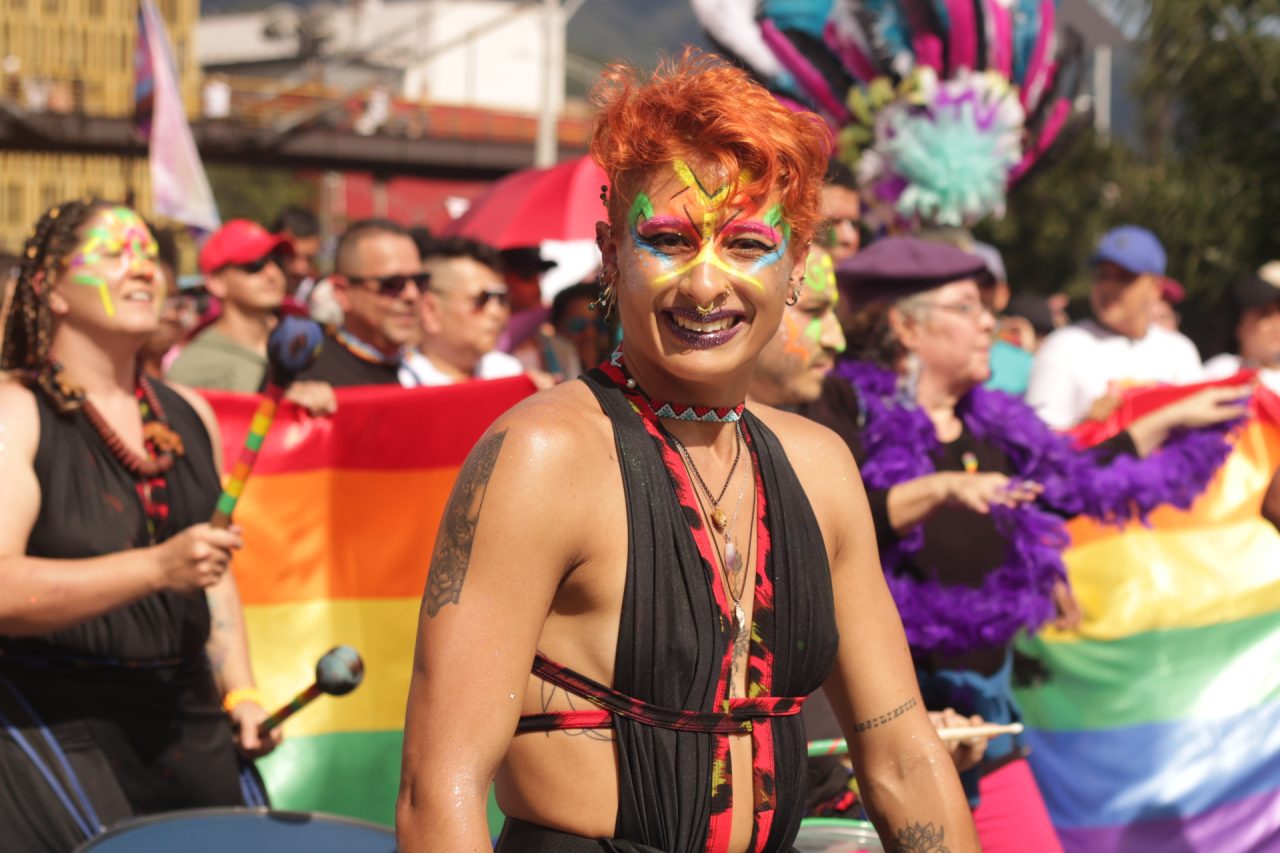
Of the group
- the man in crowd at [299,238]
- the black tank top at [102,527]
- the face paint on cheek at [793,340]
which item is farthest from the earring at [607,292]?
the man in crowd at [299,238]

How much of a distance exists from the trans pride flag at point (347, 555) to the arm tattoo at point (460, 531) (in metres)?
2.77

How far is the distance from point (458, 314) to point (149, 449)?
7.63 ft

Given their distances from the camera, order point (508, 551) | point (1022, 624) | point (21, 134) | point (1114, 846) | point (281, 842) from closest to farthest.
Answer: point (508, 551), point (281, 842), point (1022, 624), point (1114, 846), point (21, 134)

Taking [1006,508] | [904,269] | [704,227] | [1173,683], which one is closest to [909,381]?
[904,269]

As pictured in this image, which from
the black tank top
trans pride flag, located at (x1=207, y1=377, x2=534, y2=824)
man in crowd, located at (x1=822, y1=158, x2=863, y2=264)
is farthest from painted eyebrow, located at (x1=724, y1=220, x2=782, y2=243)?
man in crowd, located at (x1=822, y1=158, x2=863, y2=264)

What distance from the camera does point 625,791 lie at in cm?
Answer: 218

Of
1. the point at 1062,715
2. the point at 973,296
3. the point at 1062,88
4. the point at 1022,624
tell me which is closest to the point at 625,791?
the point at 1022,624

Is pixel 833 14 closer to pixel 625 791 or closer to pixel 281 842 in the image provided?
pixel 281 842

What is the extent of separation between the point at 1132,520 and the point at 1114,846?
3.31 feet

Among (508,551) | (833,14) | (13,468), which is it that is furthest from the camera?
(833,14)

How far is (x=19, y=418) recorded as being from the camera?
3541mm

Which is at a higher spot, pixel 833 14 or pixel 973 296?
pixel 833 14

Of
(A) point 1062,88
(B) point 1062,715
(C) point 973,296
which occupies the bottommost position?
(B) point 1062,715

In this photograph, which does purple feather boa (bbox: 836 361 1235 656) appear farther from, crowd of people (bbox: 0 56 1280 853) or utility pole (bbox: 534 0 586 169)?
utility pole (bbox: 534 0 586 169)
